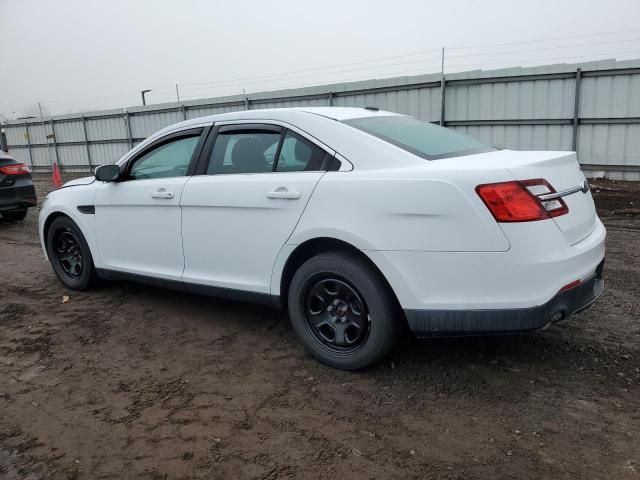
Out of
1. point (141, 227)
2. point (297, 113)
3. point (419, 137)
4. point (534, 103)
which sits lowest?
point (141, 227)

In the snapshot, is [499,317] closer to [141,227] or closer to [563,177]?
[563,177]

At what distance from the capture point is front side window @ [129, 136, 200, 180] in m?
4.23

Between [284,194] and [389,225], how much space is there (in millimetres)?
761

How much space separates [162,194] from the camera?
4.15 m

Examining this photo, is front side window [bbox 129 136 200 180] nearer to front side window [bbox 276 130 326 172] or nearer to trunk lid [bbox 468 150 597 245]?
front side window [bbox 276 130 326 172]

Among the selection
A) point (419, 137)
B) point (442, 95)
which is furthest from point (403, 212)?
point (442, 95)

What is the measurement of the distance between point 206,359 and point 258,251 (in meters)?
0.82

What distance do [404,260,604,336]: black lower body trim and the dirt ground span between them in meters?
0.42

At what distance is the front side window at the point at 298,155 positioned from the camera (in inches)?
135

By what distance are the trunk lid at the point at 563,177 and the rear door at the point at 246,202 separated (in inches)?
43.1

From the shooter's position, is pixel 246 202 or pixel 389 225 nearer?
pixel 389 225

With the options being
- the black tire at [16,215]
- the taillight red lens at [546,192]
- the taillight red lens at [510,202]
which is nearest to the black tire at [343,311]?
the taillight red lens at [510,202]

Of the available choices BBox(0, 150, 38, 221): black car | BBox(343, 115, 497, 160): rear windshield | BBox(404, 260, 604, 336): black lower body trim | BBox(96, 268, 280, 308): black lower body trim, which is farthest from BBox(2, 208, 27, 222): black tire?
BBox(404, 260, 604, 336): black lower body trim

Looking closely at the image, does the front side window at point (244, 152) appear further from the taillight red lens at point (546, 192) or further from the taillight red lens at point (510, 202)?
the taillight red lens at point (546, 192)
